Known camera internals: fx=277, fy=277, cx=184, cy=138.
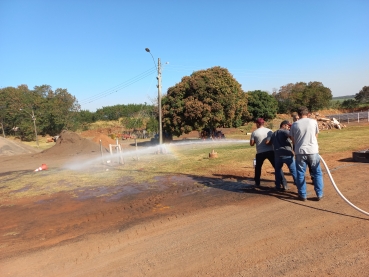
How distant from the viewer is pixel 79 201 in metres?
7.35

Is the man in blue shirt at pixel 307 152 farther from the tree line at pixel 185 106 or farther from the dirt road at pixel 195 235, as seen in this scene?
the tree line at pixel 185 106

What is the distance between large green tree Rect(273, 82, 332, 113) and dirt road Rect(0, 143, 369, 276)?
160 ft

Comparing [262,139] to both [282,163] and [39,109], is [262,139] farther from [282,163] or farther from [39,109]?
[39,109]

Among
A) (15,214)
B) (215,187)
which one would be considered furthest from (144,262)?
(15,214)

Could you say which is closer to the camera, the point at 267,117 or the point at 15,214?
the point at 15,214

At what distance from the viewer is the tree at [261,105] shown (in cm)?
3947

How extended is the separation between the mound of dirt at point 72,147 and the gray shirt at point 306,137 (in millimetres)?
18358

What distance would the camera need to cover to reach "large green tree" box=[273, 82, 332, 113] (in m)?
52.5

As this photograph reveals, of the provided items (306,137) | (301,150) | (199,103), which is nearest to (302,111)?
(306,137)

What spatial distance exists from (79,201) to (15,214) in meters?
1.46

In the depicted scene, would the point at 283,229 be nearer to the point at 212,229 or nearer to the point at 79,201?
the point at 212,229

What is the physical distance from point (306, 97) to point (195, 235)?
5473 centimetres

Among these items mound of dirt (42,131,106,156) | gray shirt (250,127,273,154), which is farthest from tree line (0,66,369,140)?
gray shirt (250,127,273,154)

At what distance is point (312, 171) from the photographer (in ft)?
18.0
